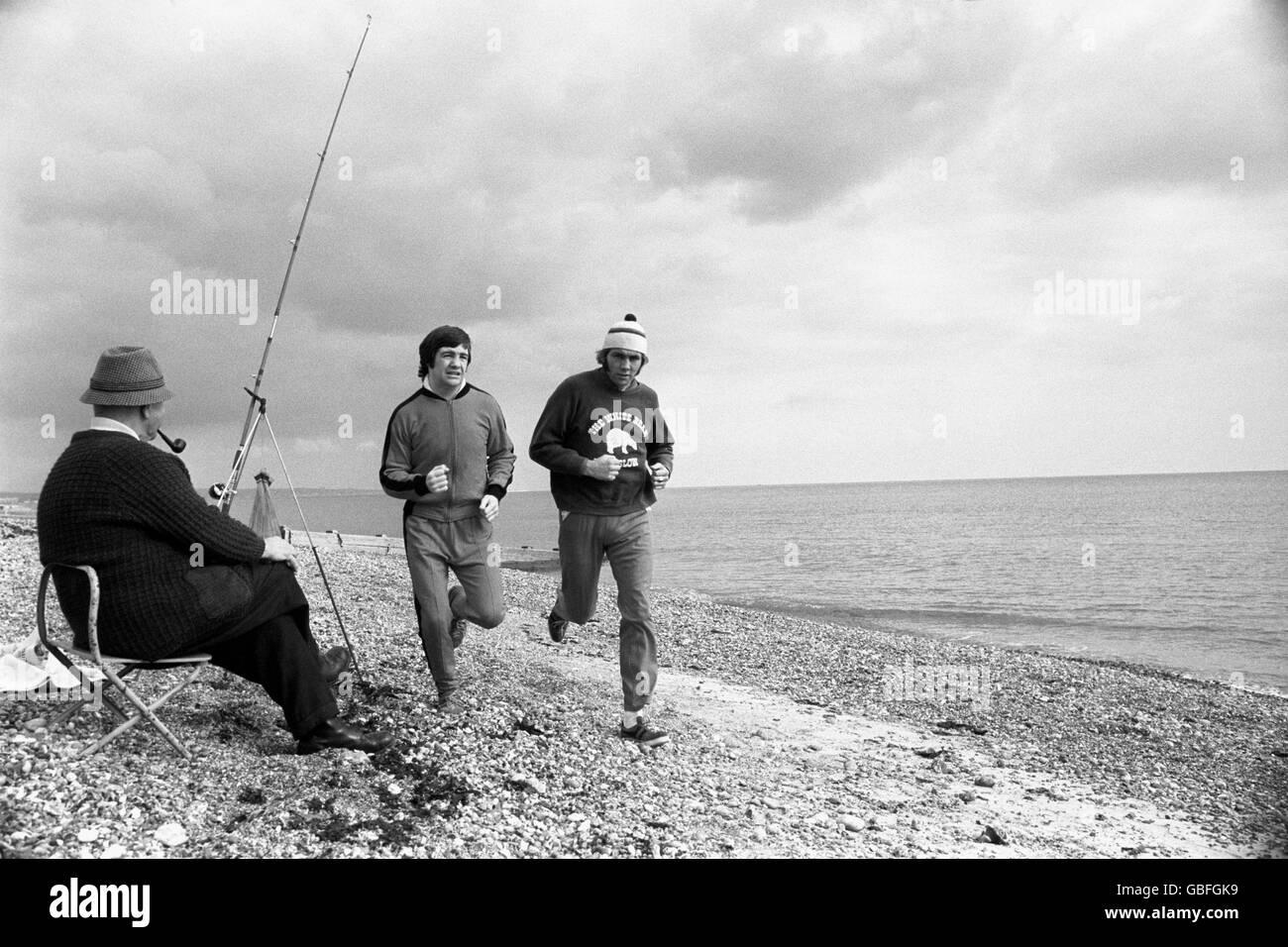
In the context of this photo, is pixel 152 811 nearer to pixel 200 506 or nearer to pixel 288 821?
pixel 288 821

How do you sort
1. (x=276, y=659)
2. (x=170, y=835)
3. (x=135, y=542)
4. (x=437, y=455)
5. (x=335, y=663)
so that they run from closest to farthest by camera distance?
1. (x=170, y=835)
2. (x=135, y=542)
3. (x=276, y=659)
4. (x=335, y=663)
5. (x=437, y=455)

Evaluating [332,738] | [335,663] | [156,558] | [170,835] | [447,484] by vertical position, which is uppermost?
[447,484]

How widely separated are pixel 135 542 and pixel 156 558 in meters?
0.12

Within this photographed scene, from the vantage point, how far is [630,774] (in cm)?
485

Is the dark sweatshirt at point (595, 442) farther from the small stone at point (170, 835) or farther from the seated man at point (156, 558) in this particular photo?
the small stone at point (170, 835)

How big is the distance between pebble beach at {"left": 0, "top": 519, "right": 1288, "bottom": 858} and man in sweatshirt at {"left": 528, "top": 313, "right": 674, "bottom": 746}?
64 centimetres

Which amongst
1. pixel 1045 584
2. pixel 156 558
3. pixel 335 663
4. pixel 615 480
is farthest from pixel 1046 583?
pixel 156 558

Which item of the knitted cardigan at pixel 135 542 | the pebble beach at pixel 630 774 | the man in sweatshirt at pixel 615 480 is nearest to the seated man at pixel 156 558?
the knitted cardigan at pixel 135 542

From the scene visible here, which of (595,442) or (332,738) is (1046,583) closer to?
(595,442)

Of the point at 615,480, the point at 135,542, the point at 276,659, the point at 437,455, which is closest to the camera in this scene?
the point at 135,542

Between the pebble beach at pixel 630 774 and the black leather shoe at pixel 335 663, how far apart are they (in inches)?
14.1

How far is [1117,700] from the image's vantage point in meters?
9.88

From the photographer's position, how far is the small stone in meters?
3.54
